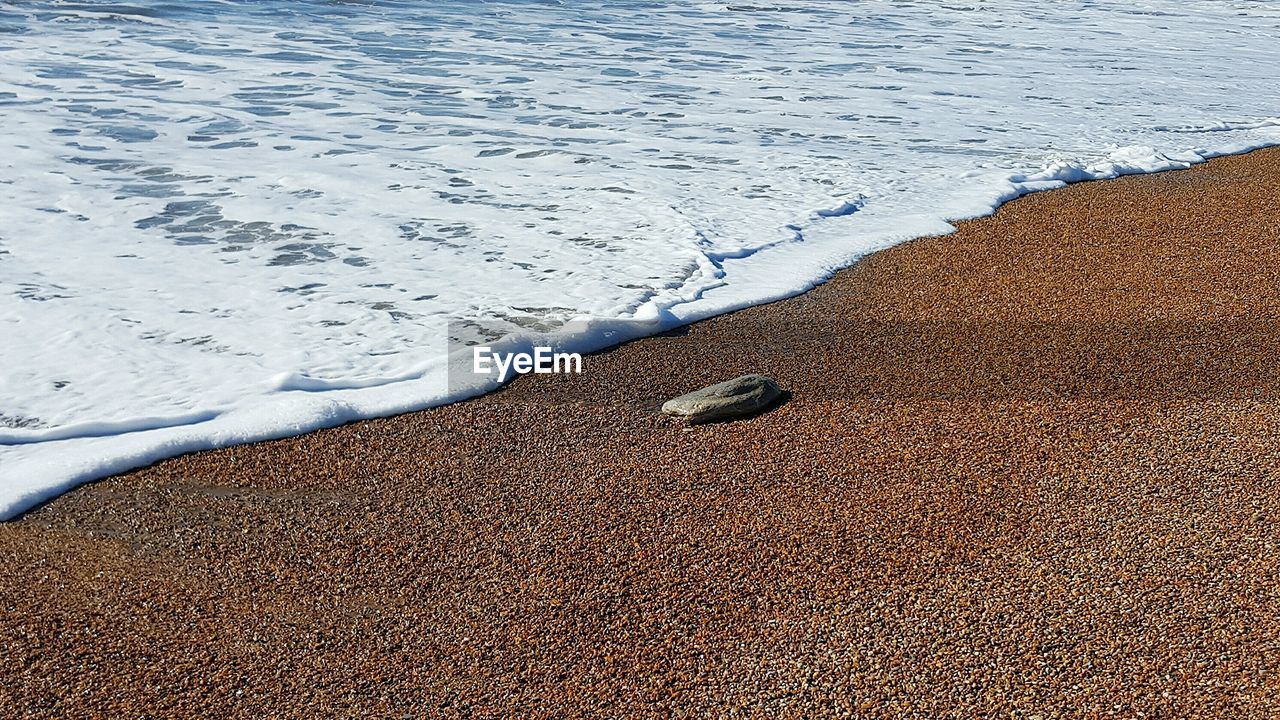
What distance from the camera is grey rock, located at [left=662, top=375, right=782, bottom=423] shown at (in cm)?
421

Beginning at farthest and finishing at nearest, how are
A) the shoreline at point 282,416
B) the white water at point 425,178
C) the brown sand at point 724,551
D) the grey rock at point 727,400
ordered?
the white water at point 425,178 → the grey rock at point 727,400 → the shoreline at point 282,416 → the brown sand at point 724,551

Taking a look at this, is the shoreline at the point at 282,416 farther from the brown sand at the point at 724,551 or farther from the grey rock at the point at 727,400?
the grey rock at the point at 727,400

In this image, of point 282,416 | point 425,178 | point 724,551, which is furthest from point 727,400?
point 425,178

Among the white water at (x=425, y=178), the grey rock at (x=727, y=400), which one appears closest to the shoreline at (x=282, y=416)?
the white water at (x=425, y=178)

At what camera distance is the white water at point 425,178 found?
4.77 metres

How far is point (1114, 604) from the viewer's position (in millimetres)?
2990

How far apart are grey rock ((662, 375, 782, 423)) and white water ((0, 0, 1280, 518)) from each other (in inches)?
33.4

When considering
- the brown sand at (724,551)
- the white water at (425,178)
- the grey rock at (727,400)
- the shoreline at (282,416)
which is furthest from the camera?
the white water at (425,178)

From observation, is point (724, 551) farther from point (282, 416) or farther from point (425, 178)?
point (425, 178)

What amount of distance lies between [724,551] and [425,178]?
512 cm

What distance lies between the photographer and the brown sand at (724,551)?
110 inches

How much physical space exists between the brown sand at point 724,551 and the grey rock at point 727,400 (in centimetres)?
8

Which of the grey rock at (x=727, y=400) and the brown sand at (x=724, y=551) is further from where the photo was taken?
the grey rock at (x=727, y=400)

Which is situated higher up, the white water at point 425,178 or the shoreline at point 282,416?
the white water at point 425,178
